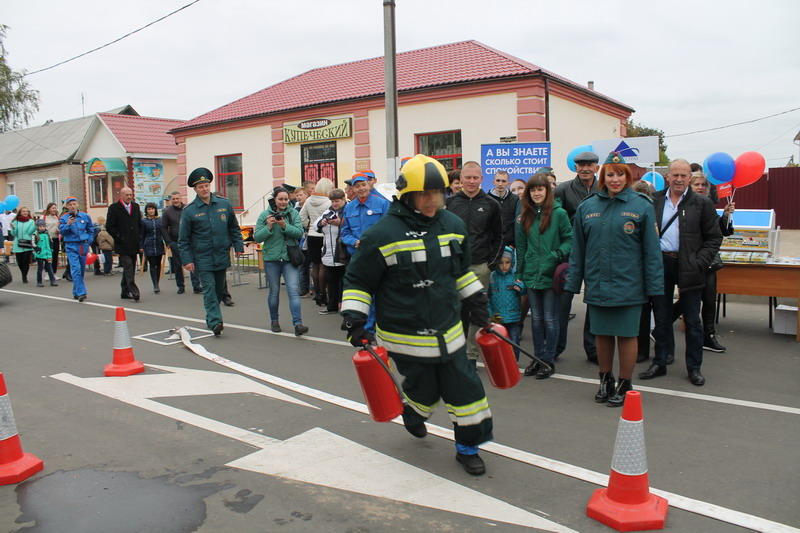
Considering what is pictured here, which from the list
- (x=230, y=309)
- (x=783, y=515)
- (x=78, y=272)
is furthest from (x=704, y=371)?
(x=78, y=272)

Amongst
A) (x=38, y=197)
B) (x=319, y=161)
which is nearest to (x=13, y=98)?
(x=38, y=197)

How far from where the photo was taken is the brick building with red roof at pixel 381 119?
664 inches

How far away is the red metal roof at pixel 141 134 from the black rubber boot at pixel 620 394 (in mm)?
29150

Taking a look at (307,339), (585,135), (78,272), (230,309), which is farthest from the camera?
(585,135)

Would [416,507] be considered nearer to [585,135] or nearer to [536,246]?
[536,246]

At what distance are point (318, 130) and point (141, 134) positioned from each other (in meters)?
15.7

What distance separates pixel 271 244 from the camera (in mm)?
8758

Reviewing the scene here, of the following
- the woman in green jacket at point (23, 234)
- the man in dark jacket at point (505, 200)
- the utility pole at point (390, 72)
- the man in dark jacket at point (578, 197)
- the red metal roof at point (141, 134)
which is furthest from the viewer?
the red metal roof at point (141, 134)

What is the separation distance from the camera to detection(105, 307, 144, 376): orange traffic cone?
6.70m

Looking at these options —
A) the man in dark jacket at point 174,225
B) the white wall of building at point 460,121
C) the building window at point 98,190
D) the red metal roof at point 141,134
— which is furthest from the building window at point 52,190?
the man in dark jacket at point 174,225

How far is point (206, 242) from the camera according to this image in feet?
28.3

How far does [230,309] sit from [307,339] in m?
3.06

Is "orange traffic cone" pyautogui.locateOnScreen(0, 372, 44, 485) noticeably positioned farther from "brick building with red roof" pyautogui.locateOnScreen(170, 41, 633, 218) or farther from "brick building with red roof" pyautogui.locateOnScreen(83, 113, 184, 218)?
"brick building with red roof" pyautogui.locateOnScreen(83, 113, 184, 218)

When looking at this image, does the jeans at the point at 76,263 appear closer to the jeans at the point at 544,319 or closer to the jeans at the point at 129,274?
the jeans at the point at 129,274
